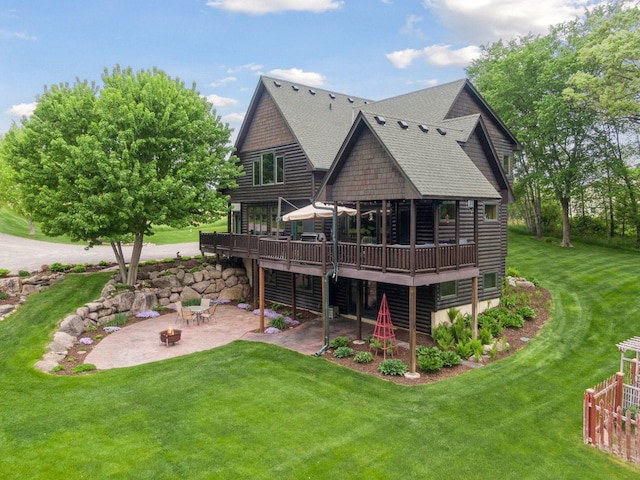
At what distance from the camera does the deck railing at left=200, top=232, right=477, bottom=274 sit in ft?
44.5

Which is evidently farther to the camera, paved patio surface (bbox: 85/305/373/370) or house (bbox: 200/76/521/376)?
paved patio surface (bbox: 85/305/373/370)

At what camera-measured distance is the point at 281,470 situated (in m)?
8.27

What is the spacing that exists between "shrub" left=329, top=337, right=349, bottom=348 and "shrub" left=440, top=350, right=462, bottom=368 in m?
3.46

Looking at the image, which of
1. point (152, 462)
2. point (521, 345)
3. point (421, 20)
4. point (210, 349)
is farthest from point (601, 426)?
point (421, 20)

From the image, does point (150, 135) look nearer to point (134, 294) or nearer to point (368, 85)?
point (134, 294)

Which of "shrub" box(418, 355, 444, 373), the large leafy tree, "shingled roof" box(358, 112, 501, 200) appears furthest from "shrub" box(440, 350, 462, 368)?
the large leafy tree

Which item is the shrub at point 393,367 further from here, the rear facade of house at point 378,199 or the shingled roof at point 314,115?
the shingled roof at point 314,115

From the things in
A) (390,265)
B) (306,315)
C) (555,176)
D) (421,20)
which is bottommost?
(306,315)

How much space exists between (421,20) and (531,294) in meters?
21.4

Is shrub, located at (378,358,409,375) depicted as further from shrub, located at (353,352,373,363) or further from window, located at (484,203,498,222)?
window, located at (484,203,498,222)

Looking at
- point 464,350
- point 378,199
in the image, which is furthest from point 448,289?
point 378,199

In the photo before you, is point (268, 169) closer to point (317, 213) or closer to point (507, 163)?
point (317, 213)

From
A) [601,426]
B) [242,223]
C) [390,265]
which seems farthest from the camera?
[242,223]

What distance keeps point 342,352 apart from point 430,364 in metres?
3.00
